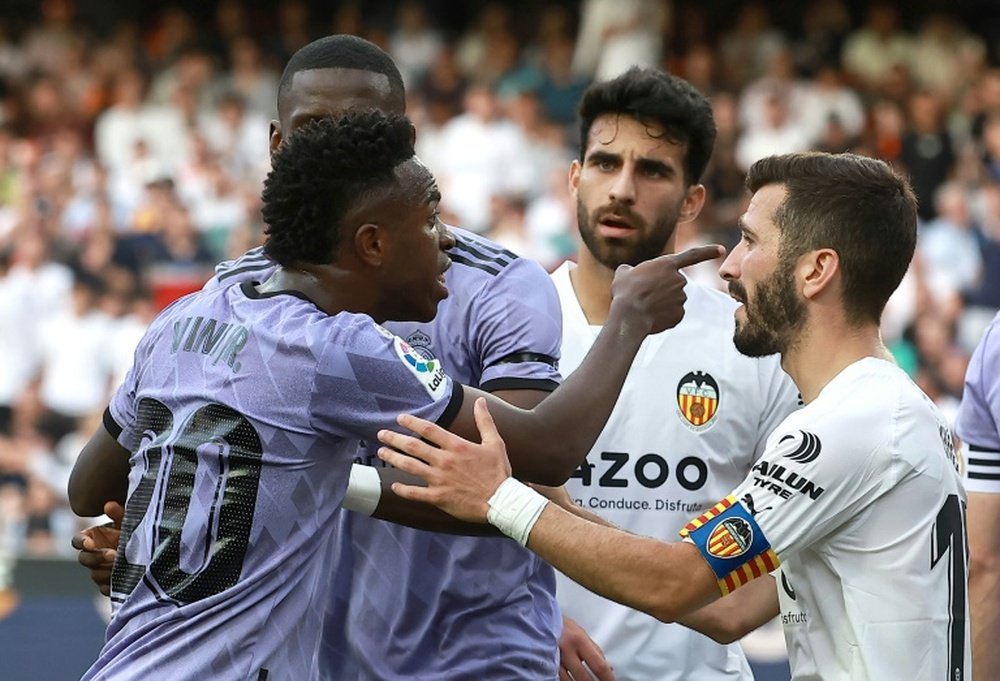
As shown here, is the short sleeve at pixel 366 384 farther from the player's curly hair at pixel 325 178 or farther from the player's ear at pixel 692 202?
the player's ear at pixel 692 202

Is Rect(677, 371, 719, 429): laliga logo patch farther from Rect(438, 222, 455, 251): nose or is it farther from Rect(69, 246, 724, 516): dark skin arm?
Rect(438, 222, 455, 251): nose

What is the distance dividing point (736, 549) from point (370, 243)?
3.31ft

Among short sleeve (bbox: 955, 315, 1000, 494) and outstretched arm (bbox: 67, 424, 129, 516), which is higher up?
short sleeve (bbox: 955, 315, 1000, 494)

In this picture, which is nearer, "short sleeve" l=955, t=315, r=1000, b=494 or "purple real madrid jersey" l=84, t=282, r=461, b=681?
"purple real madrid jersey" l=84, t=282, r=461, b=681

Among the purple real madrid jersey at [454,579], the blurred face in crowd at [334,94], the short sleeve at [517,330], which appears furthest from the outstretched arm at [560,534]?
the blurred face in crowd at [334,94]

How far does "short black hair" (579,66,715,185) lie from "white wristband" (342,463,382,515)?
1960mm

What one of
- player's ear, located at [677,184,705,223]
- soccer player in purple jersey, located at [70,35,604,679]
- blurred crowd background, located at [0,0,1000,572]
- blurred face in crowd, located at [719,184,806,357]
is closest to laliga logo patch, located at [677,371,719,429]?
player's ear, located at [677,184,705,223]

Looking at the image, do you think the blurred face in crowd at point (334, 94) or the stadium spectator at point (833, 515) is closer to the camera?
the stadium spectator at point (833, 515)

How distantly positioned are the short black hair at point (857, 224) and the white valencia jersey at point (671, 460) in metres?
1.26

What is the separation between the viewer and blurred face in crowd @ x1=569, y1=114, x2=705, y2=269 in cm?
507

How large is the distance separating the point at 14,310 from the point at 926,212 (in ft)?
25.4

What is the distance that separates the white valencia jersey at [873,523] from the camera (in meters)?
3.39

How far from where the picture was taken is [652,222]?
5.09 m

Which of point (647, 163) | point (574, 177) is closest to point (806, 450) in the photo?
point (647, 163)
